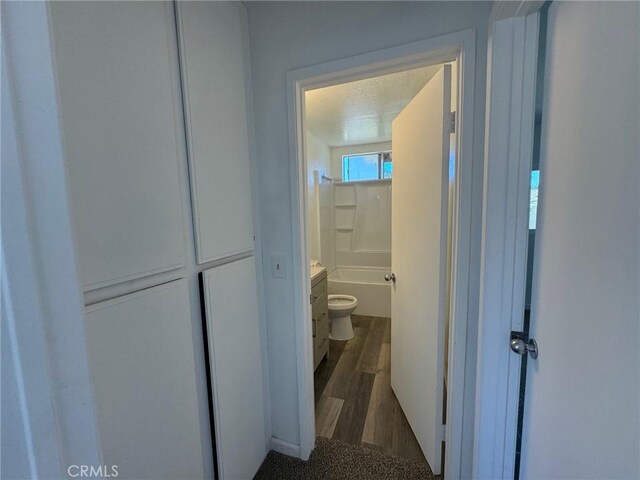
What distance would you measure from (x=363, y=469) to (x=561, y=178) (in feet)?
5.41

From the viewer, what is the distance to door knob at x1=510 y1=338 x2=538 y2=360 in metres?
0.87

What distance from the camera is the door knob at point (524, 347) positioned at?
0.87 metres

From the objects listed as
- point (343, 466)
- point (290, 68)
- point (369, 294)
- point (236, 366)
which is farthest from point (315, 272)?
point (290, 68)

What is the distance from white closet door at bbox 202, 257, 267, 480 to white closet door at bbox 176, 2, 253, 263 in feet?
0.43

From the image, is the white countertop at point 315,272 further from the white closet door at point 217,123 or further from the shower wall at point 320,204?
the white closet door at point 217,123

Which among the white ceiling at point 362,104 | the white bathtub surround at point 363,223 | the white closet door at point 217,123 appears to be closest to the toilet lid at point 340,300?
the white bathtub surround at point 363,223

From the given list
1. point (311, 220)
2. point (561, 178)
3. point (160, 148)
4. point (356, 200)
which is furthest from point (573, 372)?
point (356, 200)

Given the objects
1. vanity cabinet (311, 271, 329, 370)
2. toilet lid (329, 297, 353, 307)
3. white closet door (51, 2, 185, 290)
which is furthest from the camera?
toilet lid (329, 297, 353, 307)

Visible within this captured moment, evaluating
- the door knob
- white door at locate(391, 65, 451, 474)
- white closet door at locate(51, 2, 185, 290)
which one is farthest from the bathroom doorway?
white closet door at locate(51, 2, 185, 290)

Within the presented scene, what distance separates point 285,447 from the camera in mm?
1516

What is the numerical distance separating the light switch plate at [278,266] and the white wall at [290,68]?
0.03 m

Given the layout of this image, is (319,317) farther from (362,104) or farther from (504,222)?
(362,104)

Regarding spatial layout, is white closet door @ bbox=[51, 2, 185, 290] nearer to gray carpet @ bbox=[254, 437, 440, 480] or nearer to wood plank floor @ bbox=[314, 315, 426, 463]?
gray carpet @ bbox=[254, 437, 440, 480]

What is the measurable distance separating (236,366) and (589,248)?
4.38 ft
